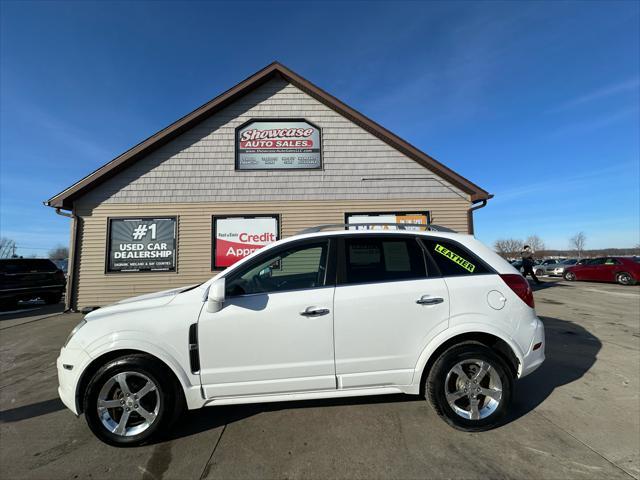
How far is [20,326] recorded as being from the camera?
7078 mm

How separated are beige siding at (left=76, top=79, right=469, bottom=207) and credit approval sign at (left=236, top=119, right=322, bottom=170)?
21 cm

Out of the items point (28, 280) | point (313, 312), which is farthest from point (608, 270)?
point (28, 280)

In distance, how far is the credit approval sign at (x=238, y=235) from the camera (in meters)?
8.57

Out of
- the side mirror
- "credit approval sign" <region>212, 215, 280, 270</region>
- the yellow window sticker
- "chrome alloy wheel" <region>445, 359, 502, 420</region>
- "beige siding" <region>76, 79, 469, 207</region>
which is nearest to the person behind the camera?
the side mirror

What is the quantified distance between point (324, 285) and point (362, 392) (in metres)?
0.99

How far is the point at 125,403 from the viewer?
2500 mm

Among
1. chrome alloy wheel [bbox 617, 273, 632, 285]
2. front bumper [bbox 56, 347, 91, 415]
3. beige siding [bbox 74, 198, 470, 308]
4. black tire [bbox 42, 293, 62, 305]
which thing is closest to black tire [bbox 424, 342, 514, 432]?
front bumper [bbox 56, 347, 91, 415]

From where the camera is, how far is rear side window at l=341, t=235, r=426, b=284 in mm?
2738

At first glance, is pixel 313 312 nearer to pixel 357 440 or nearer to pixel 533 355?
pixel 357 440

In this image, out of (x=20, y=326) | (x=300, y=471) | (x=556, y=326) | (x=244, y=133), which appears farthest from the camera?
(x=244, y=133)

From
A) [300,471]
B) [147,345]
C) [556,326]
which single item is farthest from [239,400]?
[556,326]

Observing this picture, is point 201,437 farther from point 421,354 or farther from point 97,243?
point 97,243

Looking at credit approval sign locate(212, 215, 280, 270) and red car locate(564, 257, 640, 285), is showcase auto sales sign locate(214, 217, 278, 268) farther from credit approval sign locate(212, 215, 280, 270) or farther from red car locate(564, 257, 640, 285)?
red car locate(564, 257, 640, 285)

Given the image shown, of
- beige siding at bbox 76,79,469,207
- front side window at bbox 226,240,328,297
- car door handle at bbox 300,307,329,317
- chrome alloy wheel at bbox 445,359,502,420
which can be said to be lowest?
chrome alloy wheel at bbox 445,359,502,420
